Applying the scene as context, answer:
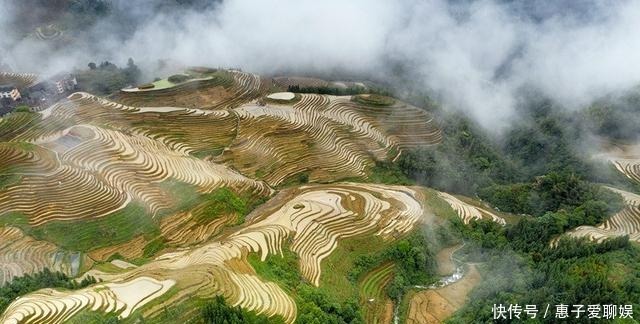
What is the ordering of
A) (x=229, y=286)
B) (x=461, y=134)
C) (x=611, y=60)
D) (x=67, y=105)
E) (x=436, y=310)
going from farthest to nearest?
(x=611, y=60) → (x=461, y=134) → (x=67, y=105) → (x=436, y=310) → (x=229, y=286)

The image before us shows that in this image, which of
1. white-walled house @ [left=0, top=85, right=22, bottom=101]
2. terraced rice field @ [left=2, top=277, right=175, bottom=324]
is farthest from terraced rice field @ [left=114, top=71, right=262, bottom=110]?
terraced rice field @ [left=2, top=277, right=175, bottom=324]

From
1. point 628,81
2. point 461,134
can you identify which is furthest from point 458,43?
point 461,134

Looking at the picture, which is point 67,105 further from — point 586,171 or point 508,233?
point 586,171

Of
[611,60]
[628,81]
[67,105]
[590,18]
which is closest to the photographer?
[67,105]

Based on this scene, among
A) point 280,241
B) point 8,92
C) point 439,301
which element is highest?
point 8,92

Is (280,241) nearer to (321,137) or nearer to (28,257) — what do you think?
(28,257)

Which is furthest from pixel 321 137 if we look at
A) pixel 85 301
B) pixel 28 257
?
pixel 85 301
